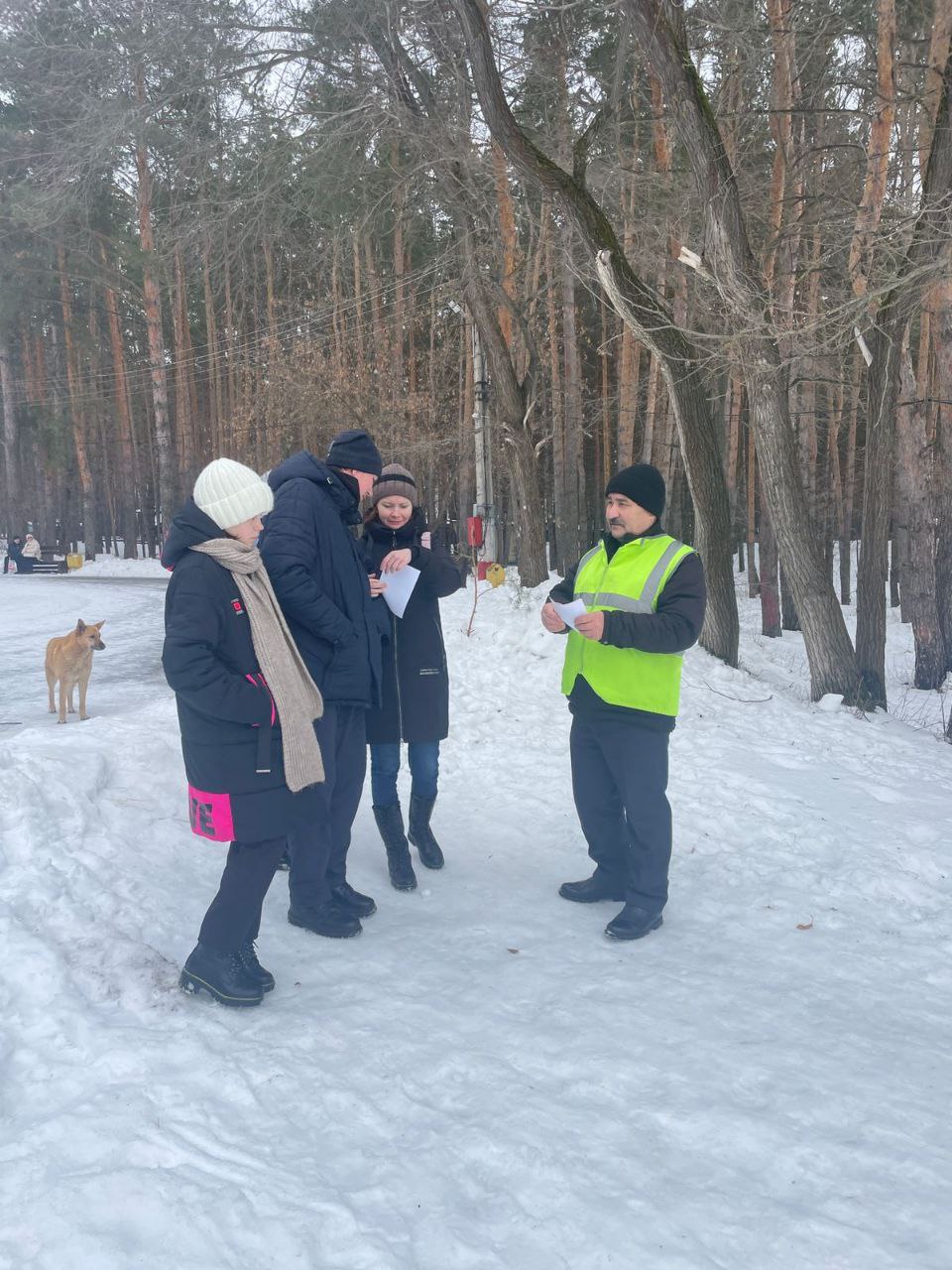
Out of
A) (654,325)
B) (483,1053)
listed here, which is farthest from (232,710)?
(654,325)

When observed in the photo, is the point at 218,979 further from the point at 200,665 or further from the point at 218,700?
the point at 200,665

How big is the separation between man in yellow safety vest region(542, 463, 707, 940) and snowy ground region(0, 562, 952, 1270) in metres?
0.38

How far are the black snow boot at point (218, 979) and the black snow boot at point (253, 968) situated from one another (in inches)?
1.4

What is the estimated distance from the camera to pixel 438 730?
454 cm

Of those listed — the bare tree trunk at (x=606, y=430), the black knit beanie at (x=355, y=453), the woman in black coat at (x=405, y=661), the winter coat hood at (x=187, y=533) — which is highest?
the bare tree trunk at (x=606, y=430)

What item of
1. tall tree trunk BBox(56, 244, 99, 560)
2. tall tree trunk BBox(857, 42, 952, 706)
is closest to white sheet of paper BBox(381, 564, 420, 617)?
tall tree trunk BBox(857, 42, 952, 706)

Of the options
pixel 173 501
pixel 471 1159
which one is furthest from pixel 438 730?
pixel 173 501

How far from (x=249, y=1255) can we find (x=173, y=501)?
25.4 meters

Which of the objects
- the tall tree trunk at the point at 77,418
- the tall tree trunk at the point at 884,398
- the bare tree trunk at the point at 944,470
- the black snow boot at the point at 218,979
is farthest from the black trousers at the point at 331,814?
the tall tree trunk at the point at 77,418

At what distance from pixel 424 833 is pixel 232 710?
2.06 metres

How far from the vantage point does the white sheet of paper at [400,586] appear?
14.1ft

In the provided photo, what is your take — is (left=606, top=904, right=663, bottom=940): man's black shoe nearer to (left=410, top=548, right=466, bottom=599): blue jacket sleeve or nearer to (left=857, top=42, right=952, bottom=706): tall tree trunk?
(left=410, top=548, right=466, bottom=599): blue jacket sleeve

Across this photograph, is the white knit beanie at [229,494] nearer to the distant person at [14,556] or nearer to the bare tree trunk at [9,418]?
the distant person at [14,556]

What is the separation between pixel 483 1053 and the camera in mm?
2930
